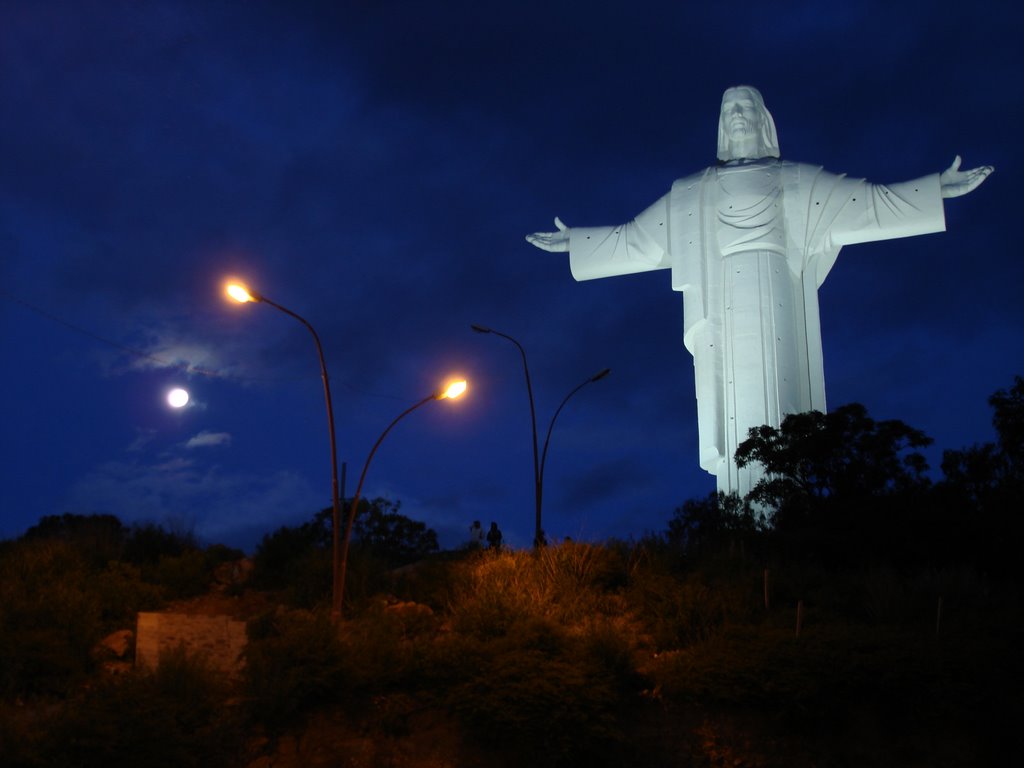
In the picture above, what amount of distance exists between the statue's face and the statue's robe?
1146 mm

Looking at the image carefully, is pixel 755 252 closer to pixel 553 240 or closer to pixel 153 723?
pixel 553 240

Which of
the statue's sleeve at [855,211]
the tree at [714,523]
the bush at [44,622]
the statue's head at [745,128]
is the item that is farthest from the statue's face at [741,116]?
the bush at [44,622]

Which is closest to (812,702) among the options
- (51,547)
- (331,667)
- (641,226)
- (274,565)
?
(331,667)

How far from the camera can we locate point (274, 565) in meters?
23.5

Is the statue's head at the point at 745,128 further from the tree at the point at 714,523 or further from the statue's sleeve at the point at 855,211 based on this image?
the tree at the point at 714,523

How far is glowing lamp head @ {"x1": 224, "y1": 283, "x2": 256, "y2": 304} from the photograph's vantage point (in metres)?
17.5

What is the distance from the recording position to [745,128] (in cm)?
3061

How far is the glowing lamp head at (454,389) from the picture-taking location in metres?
19.0

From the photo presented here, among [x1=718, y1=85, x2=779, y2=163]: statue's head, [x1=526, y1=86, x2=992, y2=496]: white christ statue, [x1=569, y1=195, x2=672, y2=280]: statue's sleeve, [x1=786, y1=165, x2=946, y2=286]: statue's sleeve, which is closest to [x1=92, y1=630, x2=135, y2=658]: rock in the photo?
[x1=526, y1=86, x2=992, y2=496]: white christ statue

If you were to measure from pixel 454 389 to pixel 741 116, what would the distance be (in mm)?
15237

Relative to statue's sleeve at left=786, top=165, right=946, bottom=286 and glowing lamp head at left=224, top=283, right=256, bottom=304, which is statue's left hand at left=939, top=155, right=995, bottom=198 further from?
glowing lamp head at left=224, top=283, right=256, bottom=304

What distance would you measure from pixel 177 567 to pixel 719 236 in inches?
598

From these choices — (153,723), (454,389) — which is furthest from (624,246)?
(153,723)

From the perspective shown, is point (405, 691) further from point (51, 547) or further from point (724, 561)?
point (51, 547)
